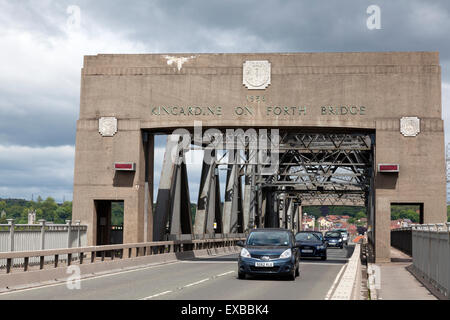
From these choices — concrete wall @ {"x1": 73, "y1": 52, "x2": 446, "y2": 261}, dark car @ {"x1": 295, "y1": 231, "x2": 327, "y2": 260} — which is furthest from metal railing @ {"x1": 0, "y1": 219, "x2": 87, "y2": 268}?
dark car @ {"x1": 295, "y1": 231, "x2": 327, "y2": 260}

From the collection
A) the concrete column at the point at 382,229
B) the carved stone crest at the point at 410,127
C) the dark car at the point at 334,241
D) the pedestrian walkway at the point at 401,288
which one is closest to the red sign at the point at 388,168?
the concrete column at the point at 382,229

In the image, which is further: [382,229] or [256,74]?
[256,74]

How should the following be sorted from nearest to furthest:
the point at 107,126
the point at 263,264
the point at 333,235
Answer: the point at 263,264 < the point at 107,126 < the point at 333,235

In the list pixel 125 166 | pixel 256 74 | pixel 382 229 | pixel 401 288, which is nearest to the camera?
pixel 401 288

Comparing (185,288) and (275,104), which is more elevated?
(275,104)

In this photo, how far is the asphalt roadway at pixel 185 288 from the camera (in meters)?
14.1

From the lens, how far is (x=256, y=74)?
29.7m

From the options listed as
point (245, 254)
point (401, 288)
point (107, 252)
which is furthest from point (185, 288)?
point (107, 252)

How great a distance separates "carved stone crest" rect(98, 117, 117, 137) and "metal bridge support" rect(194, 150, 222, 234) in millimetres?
11152

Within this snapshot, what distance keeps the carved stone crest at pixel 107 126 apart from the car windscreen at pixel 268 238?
11975 millimetres

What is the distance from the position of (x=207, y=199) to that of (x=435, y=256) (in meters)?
25.3

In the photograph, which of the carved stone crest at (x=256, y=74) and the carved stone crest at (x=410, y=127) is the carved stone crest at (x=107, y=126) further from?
the carved stone crest at (x=410, y=127)

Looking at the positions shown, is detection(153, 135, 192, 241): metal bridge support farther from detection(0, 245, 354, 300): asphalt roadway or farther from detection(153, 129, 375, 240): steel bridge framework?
detection(0, 245, 354, 300): asphalt roadway

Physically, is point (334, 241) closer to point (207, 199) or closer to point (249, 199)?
point (249, 199)
